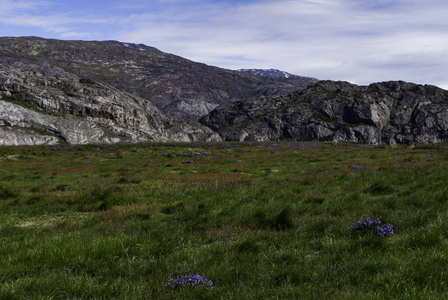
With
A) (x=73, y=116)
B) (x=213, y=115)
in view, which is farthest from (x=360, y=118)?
(x=73, y=116)

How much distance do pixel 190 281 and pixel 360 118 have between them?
138387mm

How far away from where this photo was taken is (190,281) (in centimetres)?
426

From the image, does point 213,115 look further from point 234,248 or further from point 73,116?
point 234,248

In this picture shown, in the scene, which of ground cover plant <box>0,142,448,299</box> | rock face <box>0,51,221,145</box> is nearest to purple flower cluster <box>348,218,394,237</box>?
ground cover plant <box>0,142,448,299</box>

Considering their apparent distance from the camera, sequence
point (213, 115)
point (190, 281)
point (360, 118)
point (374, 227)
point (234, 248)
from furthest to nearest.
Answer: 1. point (213, 115)
2. point (360, 118)
3. point (374, 227)
4. point (234, 248)
5. point (190, 281)

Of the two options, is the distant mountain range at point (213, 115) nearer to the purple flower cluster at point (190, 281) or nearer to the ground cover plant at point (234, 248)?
the ground cover plant at point (234, 248)

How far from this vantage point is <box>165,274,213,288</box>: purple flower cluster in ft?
13.8

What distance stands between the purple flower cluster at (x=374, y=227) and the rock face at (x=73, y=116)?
78340 millimetres

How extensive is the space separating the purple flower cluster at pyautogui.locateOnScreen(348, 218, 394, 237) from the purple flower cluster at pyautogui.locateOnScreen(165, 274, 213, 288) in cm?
366

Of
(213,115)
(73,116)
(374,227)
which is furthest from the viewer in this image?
(213,115)

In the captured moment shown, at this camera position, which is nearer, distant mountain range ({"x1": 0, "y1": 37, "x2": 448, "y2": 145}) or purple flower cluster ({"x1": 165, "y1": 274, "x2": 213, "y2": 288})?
purple flower cluster ({"x1": 165, "y1": 274, "x2": 213, "y2": 288})

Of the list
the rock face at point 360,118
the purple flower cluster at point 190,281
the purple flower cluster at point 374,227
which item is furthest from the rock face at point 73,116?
the purple flower cluster at point 374,227

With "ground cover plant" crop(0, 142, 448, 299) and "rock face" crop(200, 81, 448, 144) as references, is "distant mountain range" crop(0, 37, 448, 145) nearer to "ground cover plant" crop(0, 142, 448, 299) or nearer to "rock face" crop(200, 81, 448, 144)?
"rock face" crop(200, 81, 448, 144)

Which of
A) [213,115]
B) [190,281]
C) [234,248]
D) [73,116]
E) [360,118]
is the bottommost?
[234,248]
